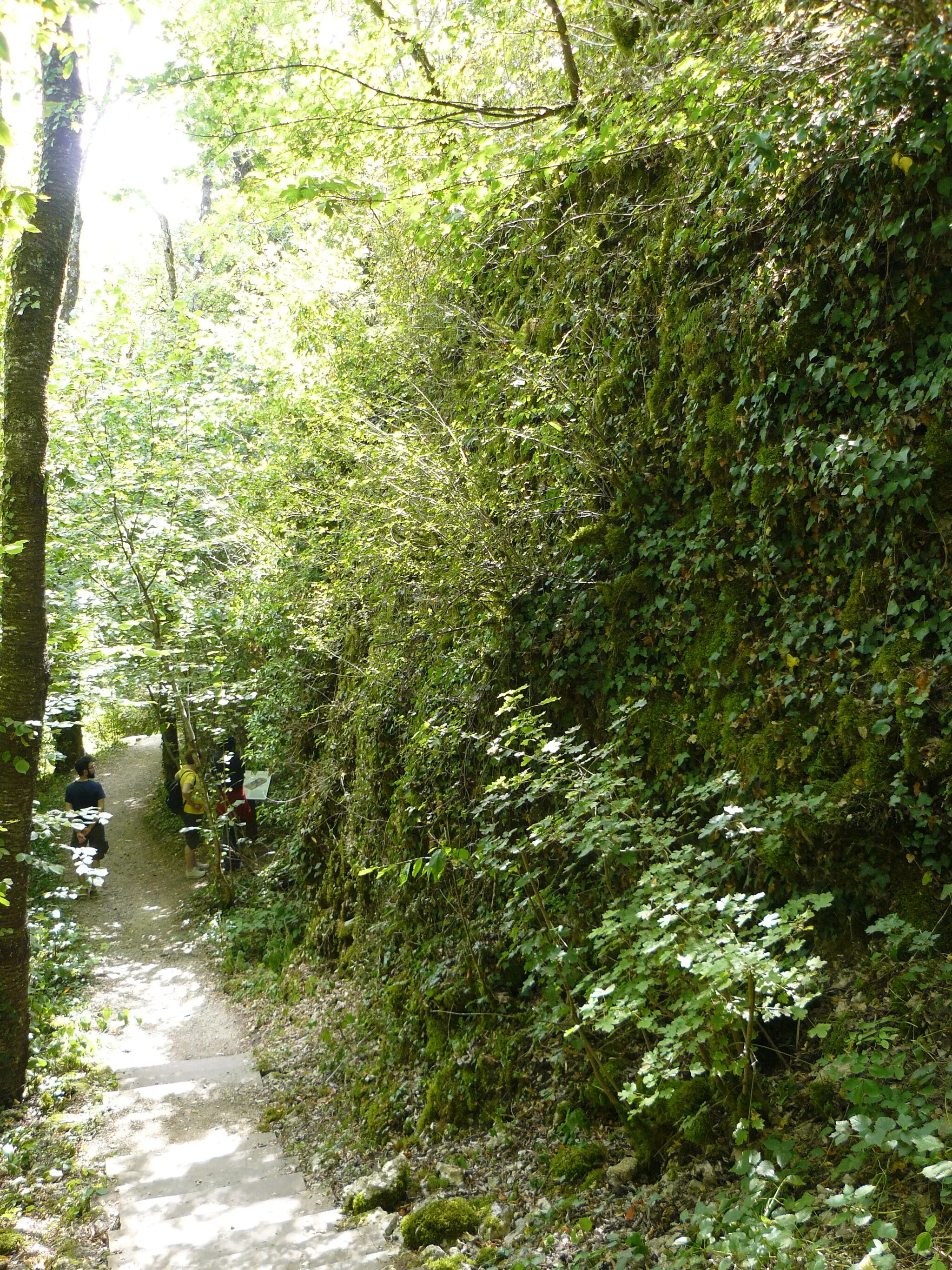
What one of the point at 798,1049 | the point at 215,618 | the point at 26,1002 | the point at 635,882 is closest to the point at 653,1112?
the point at 798,1049

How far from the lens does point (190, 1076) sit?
6.74 metres

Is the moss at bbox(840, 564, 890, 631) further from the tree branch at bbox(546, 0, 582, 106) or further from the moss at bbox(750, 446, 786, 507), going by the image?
the tree branch at bbox(546, 0, 582, 106)

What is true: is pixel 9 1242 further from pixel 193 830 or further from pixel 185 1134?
pixel 193 830

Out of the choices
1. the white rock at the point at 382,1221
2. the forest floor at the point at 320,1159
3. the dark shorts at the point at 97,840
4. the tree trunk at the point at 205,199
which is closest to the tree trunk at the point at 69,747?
the dark shorts at the point at 97,840

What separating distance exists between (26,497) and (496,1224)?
202 inches

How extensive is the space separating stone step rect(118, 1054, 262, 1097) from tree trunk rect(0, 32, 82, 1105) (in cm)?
96

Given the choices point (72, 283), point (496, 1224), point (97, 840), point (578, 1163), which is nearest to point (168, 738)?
point (97, 840)

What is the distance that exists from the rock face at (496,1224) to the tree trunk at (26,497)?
376 centimetres

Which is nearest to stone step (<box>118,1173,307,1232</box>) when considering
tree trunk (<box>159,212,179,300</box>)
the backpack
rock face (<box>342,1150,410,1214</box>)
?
rock face (<box>342,1150,410,1214</box>)

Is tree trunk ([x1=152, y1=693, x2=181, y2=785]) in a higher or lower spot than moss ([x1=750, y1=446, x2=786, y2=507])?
lower

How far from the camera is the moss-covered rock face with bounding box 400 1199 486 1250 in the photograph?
3.89 m

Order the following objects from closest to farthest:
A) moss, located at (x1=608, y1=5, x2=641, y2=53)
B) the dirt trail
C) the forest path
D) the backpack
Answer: the forest path < moss, located at (x1=608, y1=5, x2=641, y2=53) < the dirt trail < the backpack

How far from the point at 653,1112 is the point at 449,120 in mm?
5601

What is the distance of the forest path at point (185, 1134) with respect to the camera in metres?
4.09
